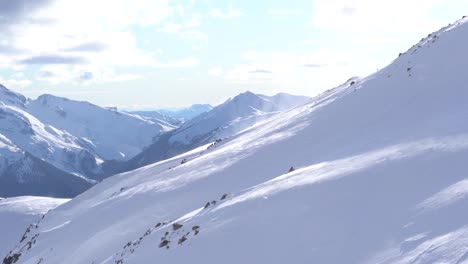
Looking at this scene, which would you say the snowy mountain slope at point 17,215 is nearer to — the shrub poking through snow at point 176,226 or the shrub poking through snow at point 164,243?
the shrub poking through snow at point 176,226

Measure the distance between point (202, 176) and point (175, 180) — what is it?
3.77m

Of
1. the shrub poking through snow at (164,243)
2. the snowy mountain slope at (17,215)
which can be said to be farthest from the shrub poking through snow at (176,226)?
the snowy mountain slope at (17,215)

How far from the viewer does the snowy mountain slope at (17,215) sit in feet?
316

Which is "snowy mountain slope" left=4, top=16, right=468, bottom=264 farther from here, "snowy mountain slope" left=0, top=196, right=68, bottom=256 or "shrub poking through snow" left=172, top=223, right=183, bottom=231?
"snowy mountain slope" left=0, top=196, right=68, bottom=256

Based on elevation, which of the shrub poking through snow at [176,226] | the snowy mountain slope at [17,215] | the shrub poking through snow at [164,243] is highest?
the shrub poking through snow at [176,226]

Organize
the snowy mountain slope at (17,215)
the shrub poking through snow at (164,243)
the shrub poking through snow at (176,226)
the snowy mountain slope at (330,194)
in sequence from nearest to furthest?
the snowy mountain slope at (330,194) < the shrub poking through snow at (164,243) < the shrub poking through snow at (176,226) < the snowy mountain slope at (17,215)

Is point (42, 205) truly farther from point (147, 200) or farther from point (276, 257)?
point (276, 257)

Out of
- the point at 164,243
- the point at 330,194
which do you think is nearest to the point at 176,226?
the point at 164,243

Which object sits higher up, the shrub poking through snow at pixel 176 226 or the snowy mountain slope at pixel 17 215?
the shrub poking through snow at pixel 176 226

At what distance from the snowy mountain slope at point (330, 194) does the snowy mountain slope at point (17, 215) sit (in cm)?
5507

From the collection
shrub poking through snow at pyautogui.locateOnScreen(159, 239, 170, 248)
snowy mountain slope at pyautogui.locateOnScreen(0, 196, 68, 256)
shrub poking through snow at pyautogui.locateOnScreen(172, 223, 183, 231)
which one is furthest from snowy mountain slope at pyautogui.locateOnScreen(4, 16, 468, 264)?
snowy mountain slope at pyautogui.locateOnScreen(0, 196, 68, 256)

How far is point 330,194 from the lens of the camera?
20.2 meters

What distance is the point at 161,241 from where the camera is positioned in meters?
23.1

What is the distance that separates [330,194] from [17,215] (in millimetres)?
100992
